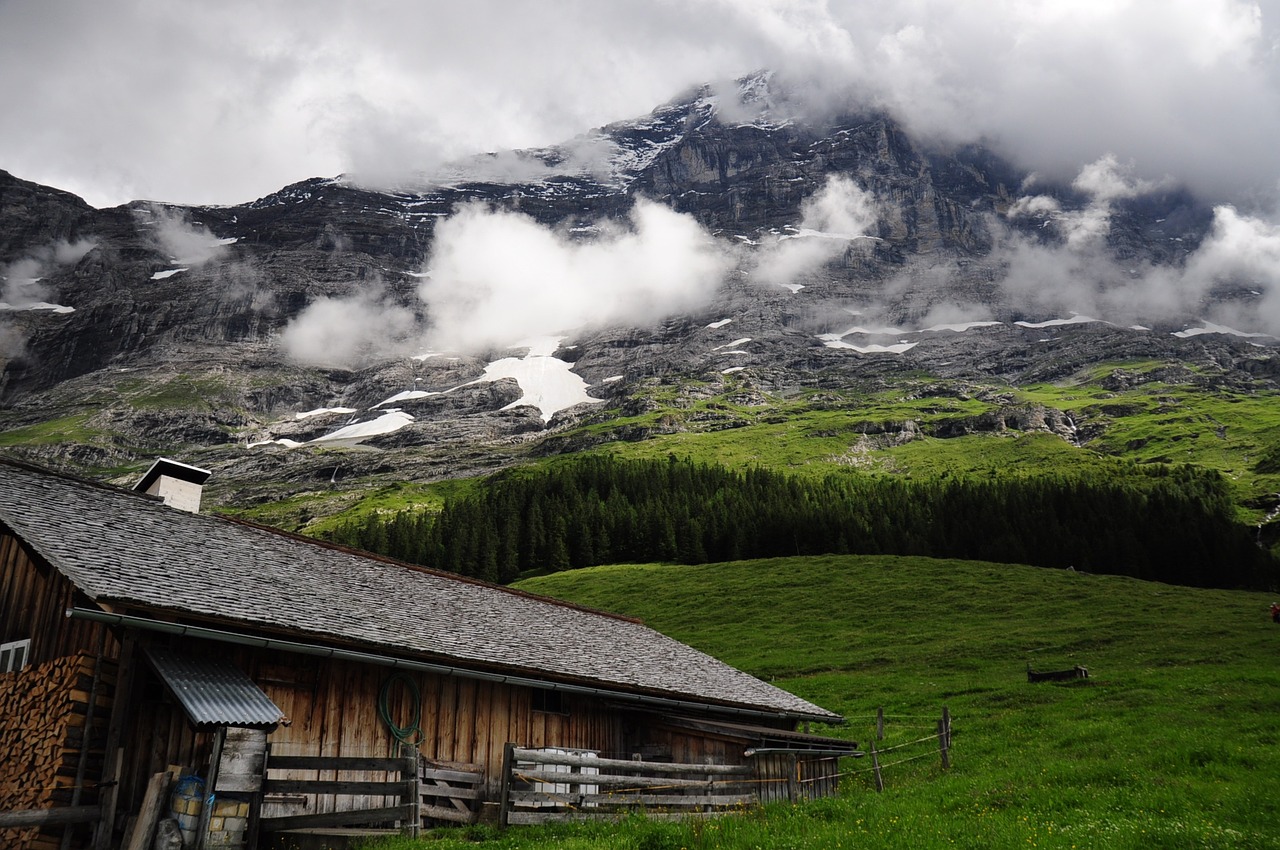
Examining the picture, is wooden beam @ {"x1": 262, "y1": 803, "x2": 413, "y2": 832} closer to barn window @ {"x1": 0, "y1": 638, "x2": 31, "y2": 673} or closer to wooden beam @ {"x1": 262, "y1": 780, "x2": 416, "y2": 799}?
wooden beam @ {"x1": 262, "y1": 780, "x2": 416, "y2": 799}

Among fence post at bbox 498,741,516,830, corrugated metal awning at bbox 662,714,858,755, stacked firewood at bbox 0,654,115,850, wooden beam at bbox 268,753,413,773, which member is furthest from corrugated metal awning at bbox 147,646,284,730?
corrugated metal awning at bbox 662,714,858,755

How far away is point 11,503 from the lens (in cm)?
1688

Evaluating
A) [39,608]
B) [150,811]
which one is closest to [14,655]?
[39,608]

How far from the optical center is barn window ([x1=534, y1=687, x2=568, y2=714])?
20047 millimetres

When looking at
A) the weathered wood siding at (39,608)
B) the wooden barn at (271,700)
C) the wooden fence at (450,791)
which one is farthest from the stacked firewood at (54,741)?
the wooden fence at (450,791)

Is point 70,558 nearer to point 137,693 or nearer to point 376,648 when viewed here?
point 137,693

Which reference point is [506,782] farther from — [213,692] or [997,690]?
[997,690]

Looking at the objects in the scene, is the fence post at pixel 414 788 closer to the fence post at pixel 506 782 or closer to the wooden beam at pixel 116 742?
the fence post at pixel 506 782

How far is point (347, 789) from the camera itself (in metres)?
13.6

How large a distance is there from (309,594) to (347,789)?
5.68 meters

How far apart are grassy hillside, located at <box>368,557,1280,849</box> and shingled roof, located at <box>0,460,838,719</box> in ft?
15.3

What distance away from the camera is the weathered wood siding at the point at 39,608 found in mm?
14117

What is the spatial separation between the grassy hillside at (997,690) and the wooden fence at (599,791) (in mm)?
971

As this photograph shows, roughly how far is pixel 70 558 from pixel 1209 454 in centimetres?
22453
